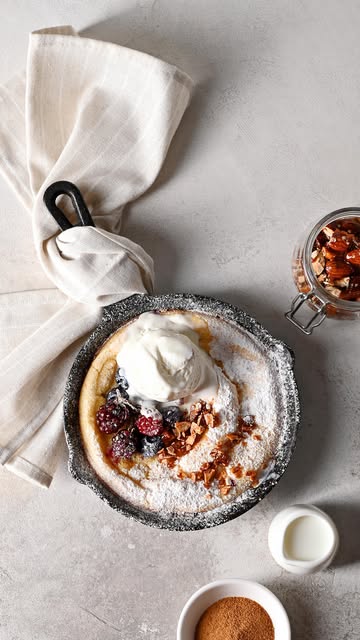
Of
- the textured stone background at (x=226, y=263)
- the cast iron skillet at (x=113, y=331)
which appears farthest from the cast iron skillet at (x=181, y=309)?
the textured stone background at (x=226, y=263)

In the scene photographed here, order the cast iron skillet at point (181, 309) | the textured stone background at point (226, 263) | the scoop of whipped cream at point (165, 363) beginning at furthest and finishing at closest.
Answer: the textured stone background at point (226, 263), the cast iron skillet at point (181, 309), the scoop of whipped cream at point (165, 363)

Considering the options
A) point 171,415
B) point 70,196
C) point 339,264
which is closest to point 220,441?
point 171,415

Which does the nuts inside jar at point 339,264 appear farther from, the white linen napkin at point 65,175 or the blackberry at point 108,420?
the blackberry at point 108,420

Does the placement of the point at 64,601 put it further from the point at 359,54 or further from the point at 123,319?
the point at 359,54

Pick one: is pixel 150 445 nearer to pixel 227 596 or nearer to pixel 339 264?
pixel 227 596

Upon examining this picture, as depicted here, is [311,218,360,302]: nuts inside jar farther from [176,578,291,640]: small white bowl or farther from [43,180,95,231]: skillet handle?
[176,578,291,640]: small white bowl

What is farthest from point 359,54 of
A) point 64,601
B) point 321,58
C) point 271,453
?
point 64,601

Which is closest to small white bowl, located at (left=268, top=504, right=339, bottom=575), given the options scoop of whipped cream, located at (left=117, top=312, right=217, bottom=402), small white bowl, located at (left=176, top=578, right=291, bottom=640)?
small white bowl, located at (left=176, top=578, right=291, bottom=640)
